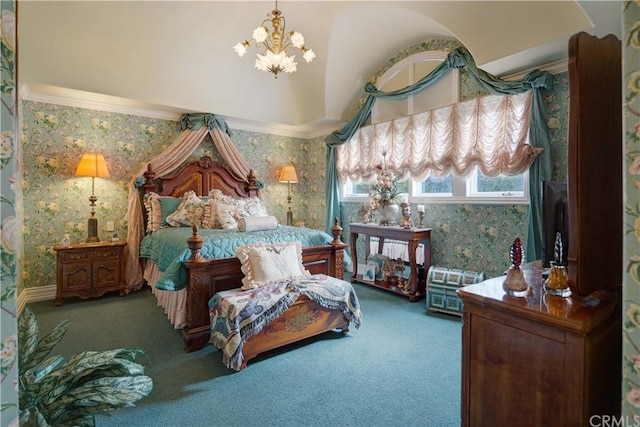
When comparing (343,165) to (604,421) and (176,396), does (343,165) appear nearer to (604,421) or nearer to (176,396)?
(176,396)

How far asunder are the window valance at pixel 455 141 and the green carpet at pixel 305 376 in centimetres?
178

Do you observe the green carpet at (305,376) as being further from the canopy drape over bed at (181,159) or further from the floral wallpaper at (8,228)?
the floral wallpaper at (8,228)

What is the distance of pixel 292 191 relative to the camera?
6.15 meters

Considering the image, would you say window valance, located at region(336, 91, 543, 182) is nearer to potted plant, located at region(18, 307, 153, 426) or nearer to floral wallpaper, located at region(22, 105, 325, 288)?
floral wallpaper, located at region(22, 105, 325, 288)

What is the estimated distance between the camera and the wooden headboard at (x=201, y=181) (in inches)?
180

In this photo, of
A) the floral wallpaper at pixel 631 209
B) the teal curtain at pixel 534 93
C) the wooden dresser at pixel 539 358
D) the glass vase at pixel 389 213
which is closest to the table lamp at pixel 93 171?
the glass vase at pixel 389 213

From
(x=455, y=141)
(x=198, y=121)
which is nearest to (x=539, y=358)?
(x=455, y=141)

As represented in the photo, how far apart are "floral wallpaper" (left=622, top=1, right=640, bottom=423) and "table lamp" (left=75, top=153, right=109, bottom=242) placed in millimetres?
4709

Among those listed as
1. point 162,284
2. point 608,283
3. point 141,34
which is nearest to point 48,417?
point 162,284

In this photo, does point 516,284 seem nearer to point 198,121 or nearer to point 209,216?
point 209,216

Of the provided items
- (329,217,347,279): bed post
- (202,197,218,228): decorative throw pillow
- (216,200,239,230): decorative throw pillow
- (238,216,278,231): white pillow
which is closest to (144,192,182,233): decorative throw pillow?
(202,197,218,228): decorative throw pillow

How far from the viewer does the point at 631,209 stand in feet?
2.44

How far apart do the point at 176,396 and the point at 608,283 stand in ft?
7.81

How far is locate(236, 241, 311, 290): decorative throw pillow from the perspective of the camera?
2.64 meters
